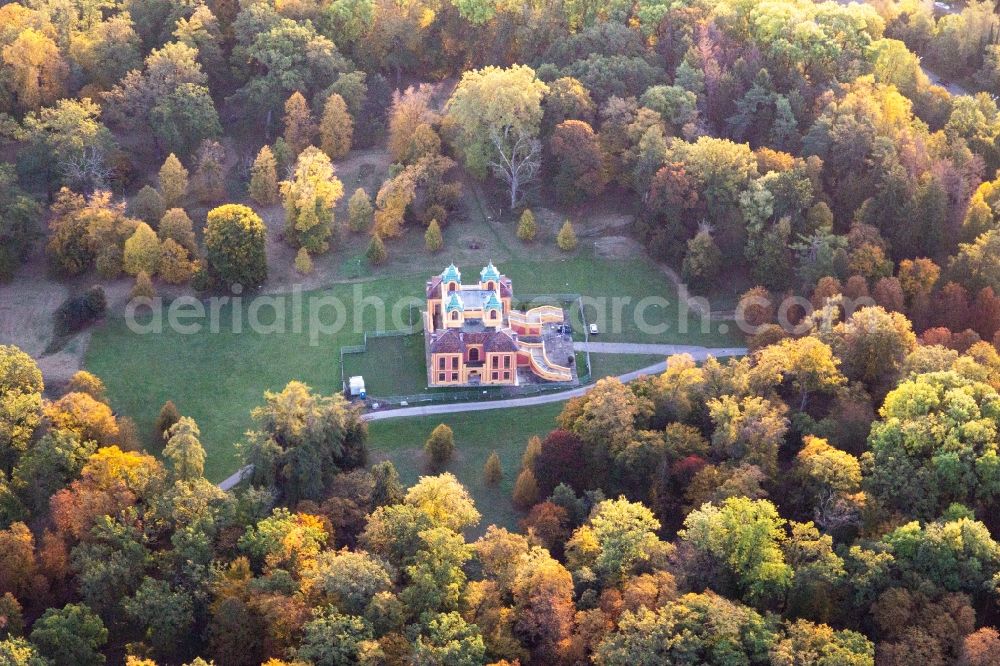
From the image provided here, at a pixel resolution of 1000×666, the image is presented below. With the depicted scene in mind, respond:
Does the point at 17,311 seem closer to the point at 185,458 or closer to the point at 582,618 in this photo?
the point at 185,458

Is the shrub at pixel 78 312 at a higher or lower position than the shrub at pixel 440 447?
higher

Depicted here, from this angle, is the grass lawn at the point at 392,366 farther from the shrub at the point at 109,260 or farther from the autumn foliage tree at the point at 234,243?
the shrub at the point at 109,260

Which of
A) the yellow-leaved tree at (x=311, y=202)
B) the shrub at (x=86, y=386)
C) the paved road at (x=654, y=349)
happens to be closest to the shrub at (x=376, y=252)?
the yellow-leaved tree at (x=311, y=202)

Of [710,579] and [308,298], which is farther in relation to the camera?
[308,298]

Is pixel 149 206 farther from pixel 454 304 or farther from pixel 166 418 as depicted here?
pixel 454 304

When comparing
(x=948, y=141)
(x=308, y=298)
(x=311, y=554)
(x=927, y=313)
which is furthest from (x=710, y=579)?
(x=948, y=141)

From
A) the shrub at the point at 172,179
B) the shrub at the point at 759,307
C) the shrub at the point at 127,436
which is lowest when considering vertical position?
the shrub at the point at 127,436

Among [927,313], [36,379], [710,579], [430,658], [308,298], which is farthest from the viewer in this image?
[308,298]
